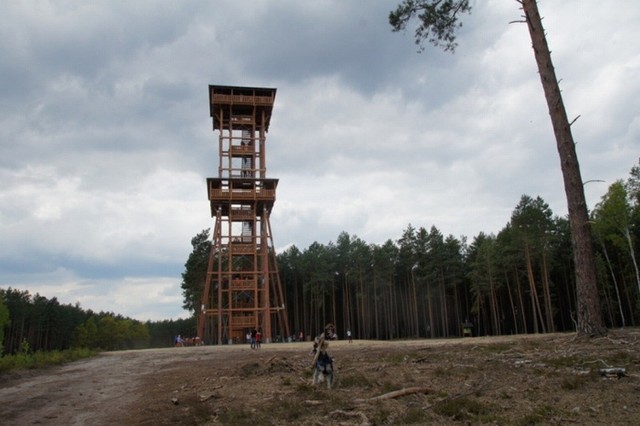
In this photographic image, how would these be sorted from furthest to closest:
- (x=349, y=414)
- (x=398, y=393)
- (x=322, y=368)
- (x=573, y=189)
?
(x=573, y=189)
(x=322, y=368)
(x=398, y=393)
(x=349, y=414)

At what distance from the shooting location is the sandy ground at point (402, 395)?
7207 millimetres

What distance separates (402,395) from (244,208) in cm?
4459

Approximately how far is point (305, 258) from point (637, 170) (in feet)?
142

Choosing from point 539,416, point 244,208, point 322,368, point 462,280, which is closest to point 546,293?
point 462,280

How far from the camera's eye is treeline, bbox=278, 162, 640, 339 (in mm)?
52125

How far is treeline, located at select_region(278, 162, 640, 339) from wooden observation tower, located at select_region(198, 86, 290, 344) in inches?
669

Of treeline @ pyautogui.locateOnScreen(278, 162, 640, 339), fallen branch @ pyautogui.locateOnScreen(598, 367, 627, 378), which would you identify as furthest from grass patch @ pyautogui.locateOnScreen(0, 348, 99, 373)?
treeline @ pyautogui.locateOnScreen(278, 162, 640, 339)

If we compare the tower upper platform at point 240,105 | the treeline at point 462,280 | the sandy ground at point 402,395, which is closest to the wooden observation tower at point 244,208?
the tower upper platform at point 240,105

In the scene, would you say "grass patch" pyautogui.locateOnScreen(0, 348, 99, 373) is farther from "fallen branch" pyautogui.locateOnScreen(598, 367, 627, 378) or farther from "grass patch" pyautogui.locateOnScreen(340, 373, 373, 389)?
"fallen branch" pyautogui.locateOnScreen(598, 367, 627, 378)

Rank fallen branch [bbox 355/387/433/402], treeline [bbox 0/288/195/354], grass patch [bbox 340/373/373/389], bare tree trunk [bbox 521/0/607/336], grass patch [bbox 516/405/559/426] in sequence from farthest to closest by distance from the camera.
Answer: treeline [bbox 0/288/195/354] → bare tree trunk [bbox 521/0/607/336] → grass patch [bbox 340/373/373/389] → fallen branch [bbox 355/387/433/402] → grass patch [bbox 516/405/559/426]

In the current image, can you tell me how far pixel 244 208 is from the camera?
5203cm

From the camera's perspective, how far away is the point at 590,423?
20.9 ft

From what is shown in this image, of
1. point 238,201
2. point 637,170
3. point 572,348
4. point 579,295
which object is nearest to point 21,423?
point 572,348

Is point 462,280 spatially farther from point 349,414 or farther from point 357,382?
point 349,414
